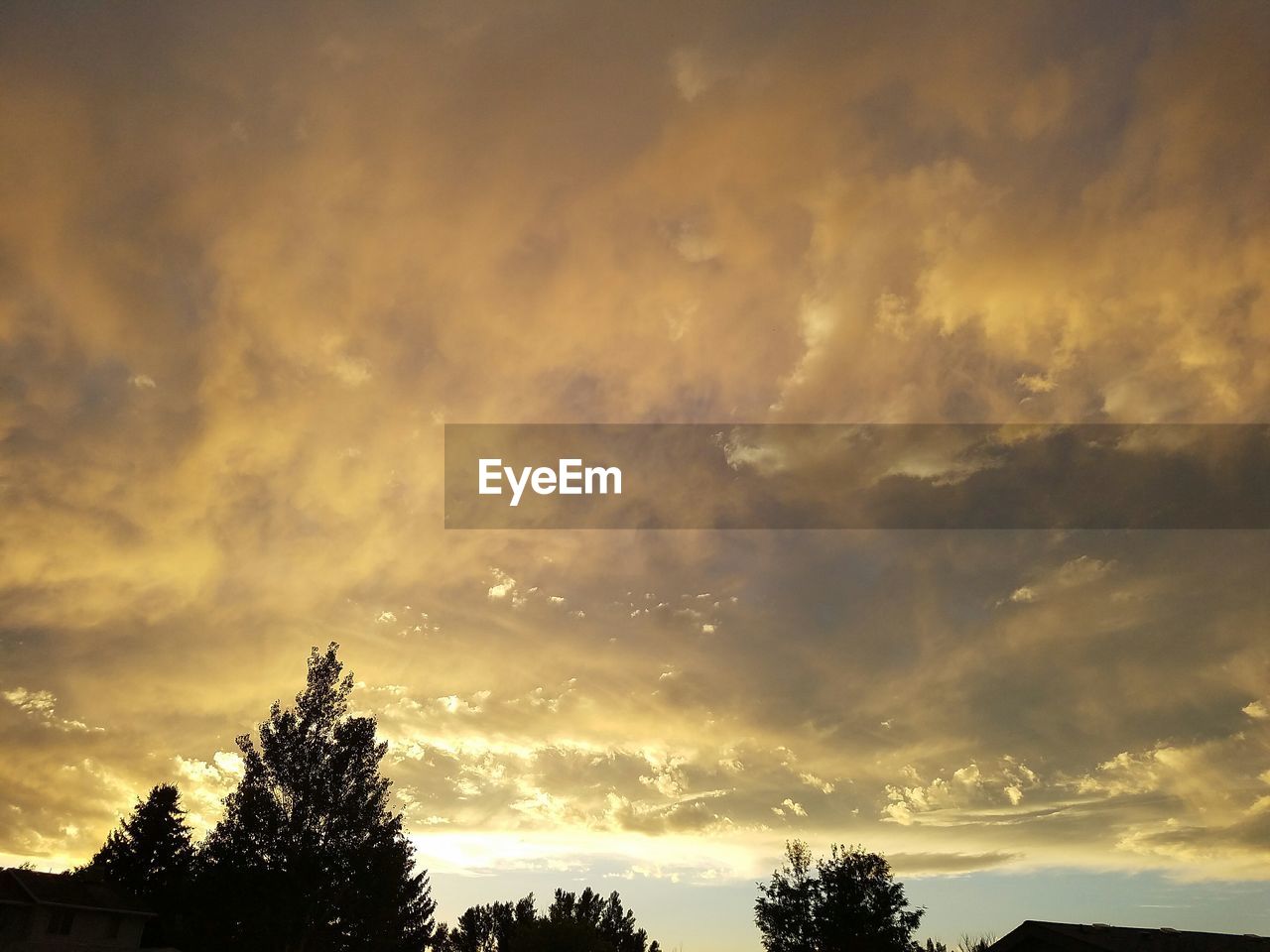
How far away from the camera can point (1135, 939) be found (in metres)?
32.4

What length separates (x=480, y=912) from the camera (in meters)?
105

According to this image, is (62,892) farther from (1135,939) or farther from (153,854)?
(1135,939)

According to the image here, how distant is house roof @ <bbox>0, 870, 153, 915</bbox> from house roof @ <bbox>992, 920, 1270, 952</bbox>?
5930 centimetres

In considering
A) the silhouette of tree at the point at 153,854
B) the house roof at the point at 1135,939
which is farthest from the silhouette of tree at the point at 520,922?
the house roof at the point at 1135,939

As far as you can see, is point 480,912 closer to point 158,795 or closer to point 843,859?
point 158,795

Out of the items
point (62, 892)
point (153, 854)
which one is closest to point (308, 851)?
point (62, 892)

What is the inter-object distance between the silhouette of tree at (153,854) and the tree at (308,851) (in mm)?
24305

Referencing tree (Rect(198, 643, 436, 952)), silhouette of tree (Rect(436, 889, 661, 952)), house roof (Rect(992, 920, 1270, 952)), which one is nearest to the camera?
house roof (Rect(992, 920, 1270, 952))

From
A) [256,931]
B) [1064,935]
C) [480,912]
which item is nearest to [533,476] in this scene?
[1064,935]

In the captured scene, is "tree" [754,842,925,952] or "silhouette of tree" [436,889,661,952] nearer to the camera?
"tree" [754,842,925,952]

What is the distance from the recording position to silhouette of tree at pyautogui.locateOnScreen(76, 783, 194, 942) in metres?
64.8

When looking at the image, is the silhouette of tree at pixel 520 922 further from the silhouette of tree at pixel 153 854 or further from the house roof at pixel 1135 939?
the house roof at pixel 1135 939

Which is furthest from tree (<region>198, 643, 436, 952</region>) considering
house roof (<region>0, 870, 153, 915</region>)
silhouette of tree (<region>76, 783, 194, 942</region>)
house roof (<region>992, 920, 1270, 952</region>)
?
house roof (<region>992, 920, 1270, 952</region>)

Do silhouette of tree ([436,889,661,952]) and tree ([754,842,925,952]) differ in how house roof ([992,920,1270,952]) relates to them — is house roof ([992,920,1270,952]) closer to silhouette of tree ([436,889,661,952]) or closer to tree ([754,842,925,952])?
tree ([754,842,925,952])
